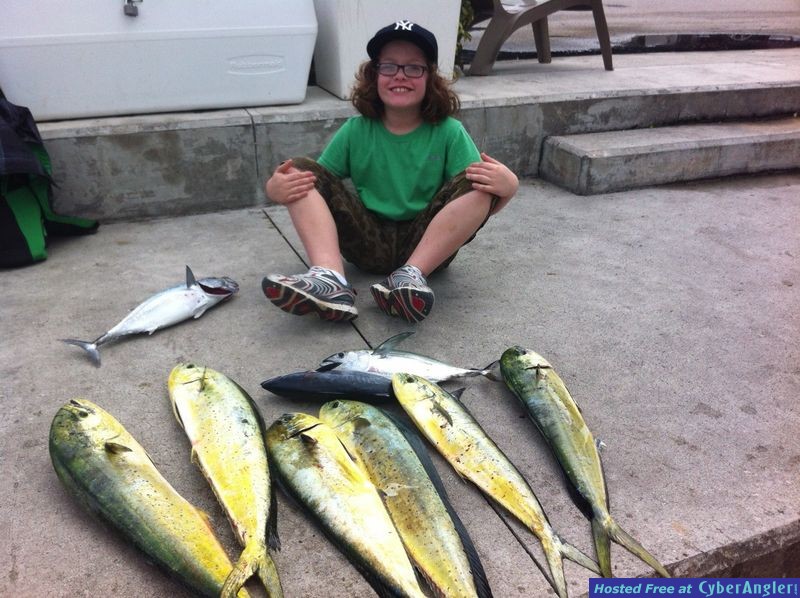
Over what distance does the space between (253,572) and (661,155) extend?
4.14 m

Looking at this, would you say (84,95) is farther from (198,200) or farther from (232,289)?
(232,289)

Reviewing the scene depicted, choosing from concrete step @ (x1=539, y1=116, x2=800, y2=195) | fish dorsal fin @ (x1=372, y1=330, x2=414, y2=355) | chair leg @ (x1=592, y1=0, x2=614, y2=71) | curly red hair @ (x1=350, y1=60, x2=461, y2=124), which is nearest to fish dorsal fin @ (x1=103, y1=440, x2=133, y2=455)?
fish dorsal fin @ (x1=372, y1=330, x2=414, y2=355)

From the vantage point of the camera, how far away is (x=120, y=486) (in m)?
1.73

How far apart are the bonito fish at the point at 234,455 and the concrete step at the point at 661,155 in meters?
3.23

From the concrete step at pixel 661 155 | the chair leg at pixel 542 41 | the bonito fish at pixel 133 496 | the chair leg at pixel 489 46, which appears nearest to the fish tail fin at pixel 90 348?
the bonito fish at pixel 133 496

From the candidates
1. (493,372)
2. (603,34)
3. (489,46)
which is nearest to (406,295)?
(493,372)

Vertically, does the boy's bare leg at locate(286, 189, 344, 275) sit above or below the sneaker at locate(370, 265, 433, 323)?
above

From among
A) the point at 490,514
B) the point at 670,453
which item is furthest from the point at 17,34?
the point at 670,453

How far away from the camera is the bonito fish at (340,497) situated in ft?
5.09

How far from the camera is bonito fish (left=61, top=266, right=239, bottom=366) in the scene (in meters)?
2.66

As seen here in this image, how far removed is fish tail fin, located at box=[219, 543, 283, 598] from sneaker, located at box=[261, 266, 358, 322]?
3.80 ft

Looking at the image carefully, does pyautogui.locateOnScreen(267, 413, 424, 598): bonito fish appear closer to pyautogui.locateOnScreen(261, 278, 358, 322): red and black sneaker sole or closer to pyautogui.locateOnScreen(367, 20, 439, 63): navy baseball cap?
pyautogui.locateOnScreen(261, 278, 358, 322): red and black sneaker sole

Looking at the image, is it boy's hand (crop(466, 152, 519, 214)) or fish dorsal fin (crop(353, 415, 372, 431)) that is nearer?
fish dorsal fin (crop(353, 415, 372, 431))

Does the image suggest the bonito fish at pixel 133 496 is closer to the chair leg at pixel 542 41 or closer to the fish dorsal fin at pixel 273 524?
the fish dorsal fin at pixel 273 524
